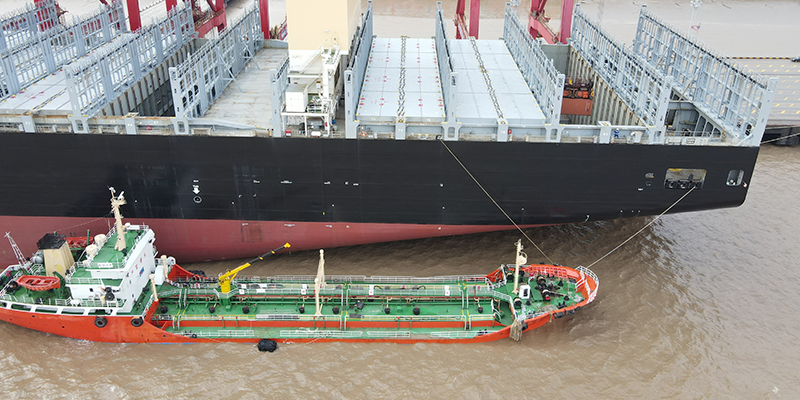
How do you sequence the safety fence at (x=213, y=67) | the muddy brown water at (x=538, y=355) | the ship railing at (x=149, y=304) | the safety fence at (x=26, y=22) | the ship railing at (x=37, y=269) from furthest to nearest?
the safety fence at (x=26, y=22)
the safety fence at (x=213, y=67)
the ship railing at (x=37, y=269)
the ship railing at (x=149, y=304)
the muddy brown water at (x=538, y=355)

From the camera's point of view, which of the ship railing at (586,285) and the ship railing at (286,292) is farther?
the ship railing at (286,292)

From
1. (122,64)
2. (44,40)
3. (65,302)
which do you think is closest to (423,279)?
(65,302)

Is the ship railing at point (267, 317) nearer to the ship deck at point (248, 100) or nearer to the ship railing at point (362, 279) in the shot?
the ship railing at point (362, 279)

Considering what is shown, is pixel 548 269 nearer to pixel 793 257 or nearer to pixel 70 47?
pixel 793 257

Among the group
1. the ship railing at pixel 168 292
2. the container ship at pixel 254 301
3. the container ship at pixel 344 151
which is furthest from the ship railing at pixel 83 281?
the container ship at pixel 344 151

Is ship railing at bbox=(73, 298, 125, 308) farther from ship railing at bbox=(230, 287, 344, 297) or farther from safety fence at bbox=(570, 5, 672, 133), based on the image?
safety fence at bbox=(570, 5, 672, 133)

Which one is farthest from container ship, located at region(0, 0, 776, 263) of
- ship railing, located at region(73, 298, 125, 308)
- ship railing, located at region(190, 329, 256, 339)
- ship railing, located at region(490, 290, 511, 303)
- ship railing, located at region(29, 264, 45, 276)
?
ship railing, located at region(190, 329, 256, 339)

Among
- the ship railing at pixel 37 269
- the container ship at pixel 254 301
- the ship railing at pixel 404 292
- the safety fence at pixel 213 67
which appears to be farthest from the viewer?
the safety fence at pixel 213 67

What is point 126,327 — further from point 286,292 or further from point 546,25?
point 546,25
